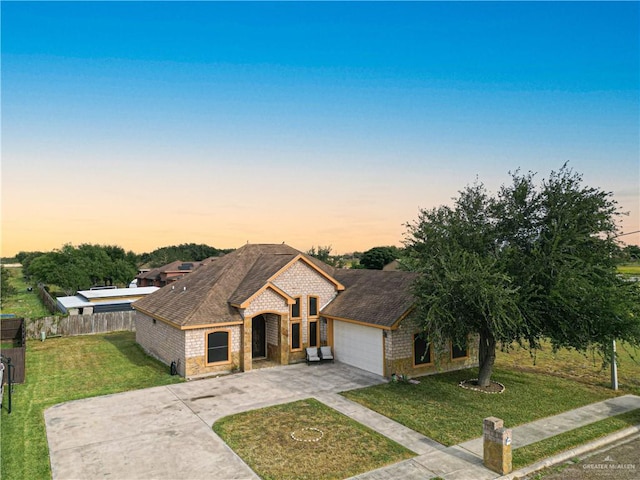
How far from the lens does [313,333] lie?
22359 mm

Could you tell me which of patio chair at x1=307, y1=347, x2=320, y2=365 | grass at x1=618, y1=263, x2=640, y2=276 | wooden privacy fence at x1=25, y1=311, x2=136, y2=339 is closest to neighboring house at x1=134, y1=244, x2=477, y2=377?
patio chair at x1=307, y1=347, x2=320, y2=365

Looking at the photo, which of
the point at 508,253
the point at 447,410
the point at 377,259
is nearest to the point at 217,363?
the point at 447,410

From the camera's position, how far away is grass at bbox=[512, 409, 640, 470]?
10906mm

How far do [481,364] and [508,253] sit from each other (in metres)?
4.80

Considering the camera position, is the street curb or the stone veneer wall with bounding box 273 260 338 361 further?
the stone veneer wall with bounding box 273 260 338 361

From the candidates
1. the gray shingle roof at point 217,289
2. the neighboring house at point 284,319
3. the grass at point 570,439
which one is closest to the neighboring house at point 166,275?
the gray shingle roof at point 217,289

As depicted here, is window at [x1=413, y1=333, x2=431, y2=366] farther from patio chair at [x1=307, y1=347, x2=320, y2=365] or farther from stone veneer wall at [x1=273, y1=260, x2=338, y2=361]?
stone veneer wall at [x1=273, y1=260, x2=338, y2=361]

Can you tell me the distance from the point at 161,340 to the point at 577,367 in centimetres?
1978

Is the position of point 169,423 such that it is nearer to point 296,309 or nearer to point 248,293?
point 248,293

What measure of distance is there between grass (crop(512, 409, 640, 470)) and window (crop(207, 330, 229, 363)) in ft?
40.7

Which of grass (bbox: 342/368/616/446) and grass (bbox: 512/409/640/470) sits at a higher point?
grass (bbox: 342/368/616/446)

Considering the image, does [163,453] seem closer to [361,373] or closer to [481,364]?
[361,373]

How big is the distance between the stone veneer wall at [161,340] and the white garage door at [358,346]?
24.2ft

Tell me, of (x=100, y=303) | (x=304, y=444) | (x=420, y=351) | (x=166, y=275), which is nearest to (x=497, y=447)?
(x=304, y=444)
